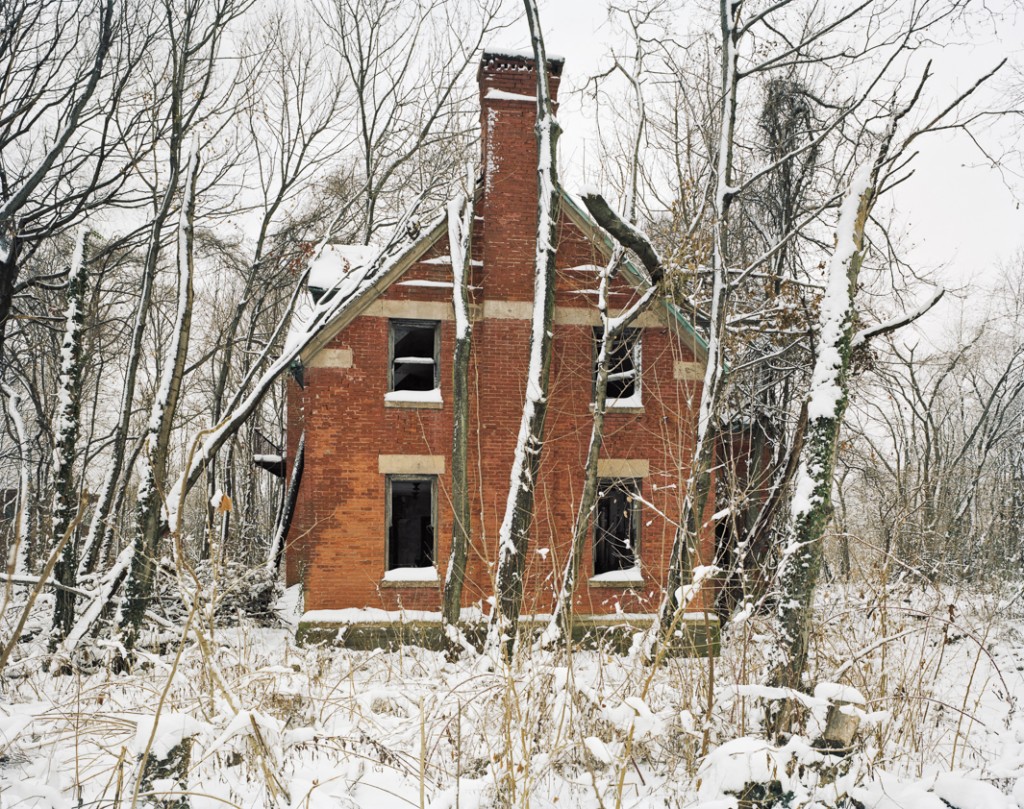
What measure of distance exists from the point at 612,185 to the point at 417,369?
581cm

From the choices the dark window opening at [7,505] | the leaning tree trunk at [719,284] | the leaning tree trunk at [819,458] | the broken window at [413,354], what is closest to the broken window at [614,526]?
the leaning tree trunk at [719,284]

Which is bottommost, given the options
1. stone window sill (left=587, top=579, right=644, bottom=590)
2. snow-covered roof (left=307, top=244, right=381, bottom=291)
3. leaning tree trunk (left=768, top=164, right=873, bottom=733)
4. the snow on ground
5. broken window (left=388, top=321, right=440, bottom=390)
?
stone window sill (left=587, top=579, right=644, bottom=590)

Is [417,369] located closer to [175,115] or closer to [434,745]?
[175,115]

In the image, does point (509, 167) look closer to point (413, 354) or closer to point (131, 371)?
point (413, 354)

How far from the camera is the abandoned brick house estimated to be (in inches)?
509

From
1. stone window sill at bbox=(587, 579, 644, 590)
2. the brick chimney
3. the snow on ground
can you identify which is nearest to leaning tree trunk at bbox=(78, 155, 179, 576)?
the brick chimney

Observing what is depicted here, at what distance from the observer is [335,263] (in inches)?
636

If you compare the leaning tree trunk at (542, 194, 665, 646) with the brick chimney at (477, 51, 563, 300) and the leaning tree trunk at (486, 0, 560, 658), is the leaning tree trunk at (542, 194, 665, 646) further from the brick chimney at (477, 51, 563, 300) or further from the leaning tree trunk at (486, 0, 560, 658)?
the brick chimney at (477, 51, 563, 300)

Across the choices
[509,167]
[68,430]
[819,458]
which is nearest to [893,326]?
[819,458]

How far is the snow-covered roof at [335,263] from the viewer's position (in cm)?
1509

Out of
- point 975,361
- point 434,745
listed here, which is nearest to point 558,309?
point 434,745

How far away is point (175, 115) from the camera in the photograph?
403 inches

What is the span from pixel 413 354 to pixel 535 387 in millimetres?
5581

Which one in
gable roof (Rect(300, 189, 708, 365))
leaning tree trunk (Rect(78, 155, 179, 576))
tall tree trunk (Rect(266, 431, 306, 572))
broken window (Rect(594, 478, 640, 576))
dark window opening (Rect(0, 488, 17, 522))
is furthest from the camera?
tall tree trunk (Rect(266, 431, 306, 572))
